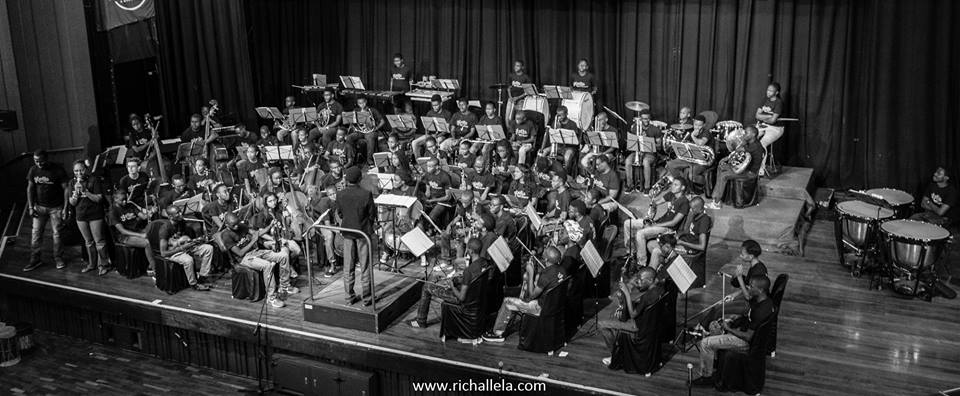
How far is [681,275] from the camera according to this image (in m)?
8.92

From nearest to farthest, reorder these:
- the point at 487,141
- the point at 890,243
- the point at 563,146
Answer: the point at 890,243
the point at 563,146
the point at 487,141

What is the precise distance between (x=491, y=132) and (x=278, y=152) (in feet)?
11.5

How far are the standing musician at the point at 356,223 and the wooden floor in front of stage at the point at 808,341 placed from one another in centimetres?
58

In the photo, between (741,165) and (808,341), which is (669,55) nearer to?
(741,165)

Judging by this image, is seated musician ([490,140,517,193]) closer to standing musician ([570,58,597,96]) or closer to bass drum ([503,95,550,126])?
bass drum ([503,95,550,126])

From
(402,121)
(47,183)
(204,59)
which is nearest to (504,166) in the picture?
(402,121)

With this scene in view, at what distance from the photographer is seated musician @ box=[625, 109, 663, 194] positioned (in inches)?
544

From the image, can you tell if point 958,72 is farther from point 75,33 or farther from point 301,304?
point 75,33

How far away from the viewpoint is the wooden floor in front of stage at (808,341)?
29.5 feet

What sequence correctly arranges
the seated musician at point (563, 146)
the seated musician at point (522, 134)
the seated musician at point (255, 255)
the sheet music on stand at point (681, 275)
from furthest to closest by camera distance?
1. the seated musician at point (522, 134)
2. the seated musician at point (563, 146)
3. the seated musician at point (255, 255)
4. the sheet music on stand at point (681, 275)

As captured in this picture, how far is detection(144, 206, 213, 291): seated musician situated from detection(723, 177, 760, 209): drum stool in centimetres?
731

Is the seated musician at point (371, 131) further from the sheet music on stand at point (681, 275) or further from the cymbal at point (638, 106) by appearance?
the sheet music on stand at point (681, 275)

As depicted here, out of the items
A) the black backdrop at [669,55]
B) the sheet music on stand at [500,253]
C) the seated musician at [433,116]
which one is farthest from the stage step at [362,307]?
the black backdrop at [669,55]

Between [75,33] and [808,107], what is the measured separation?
41.0ft
